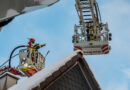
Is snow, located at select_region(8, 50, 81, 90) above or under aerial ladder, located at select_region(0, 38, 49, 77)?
above

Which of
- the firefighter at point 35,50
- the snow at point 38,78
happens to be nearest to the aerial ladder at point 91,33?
the firefighter at point 35,50

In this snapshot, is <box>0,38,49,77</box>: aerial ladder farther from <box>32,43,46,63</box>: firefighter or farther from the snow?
the snow

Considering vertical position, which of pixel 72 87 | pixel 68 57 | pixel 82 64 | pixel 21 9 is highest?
pixel 21 9

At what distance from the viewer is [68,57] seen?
23.8 feet

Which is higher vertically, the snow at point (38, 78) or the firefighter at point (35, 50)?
the snow at point (38, 78)

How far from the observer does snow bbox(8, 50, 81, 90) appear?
4668 mm

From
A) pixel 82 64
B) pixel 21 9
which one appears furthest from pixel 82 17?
pixel 21 9

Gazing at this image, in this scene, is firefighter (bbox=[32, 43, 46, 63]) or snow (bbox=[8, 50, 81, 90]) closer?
snow (bbox=[8, 50, 81, 90])

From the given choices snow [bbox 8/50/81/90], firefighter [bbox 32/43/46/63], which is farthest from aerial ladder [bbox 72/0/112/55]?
snow [bbox 8/50/81/90]

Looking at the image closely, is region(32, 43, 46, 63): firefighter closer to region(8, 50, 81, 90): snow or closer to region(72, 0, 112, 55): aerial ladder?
region(72, 0, 112, 55): aerial ladder

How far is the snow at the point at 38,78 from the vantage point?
467cm

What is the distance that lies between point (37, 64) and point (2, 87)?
1126 centimetres

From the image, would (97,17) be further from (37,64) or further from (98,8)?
(37,64)

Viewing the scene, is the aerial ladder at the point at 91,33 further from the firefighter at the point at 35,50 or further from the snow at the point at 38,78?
the snow at the point at 38,78
